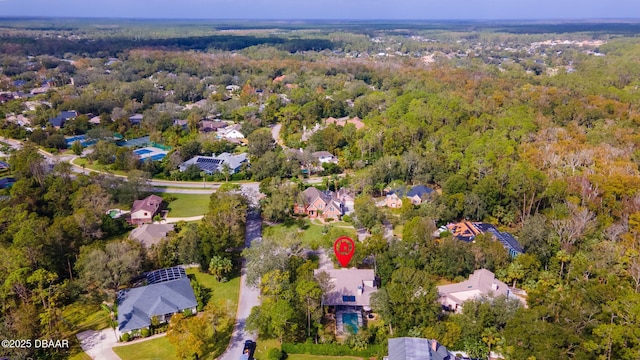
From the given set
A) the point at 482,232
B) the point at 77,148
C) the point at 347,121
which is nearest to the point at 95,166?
the point at 77,148

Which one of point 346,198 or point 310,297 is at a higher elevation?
point 310,297

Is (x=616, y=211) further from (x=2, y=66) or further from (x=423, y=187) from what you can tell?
(x=2, y=66)

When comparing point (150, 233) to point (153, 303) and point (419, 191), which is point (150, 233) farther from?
point (419, 191)

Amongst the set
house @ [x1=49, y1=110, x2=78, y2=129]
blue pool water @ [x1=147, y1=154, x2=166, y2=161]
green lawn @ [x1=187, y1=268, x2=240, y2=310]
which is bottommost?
green lawn @ [x1=187, y1=268, x2=240, y2=310]

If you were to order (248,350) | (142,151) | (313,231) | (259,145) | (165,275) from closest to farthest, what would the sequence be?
(248,350) < (165,275) < (313,231) < (259,145) < (142,151)

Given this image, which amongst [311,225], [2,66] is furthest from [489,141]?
[2,66]

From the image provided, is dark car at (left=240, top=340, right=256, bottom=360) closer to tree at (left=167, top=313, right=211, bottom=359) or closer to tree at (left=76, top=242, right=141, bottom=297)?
tree at (left=167, top=313, right=211, bottom=359)

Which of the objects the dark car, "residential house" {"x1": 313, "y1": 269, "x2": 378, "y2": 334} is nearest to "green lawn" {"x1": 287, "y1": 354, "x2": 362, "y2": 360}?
"residential house" {"x1": 313, "y1": 269, "x2": 378, "y2": 334}
